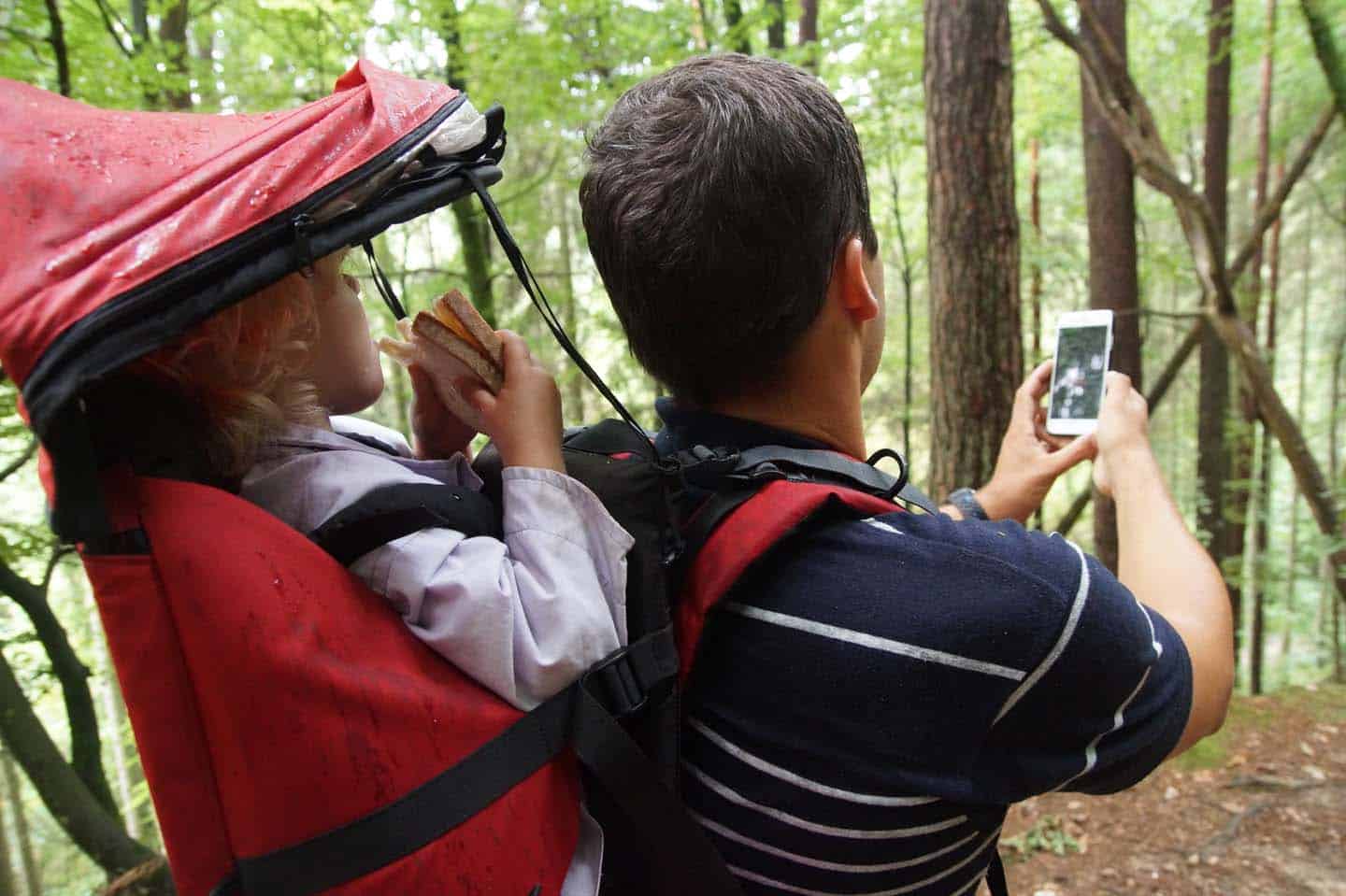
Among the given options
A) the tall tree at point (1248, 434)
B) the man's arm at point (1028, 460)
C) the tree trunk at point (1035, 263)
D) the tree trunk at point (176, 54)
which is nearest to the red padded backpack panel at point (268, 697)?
the man's arm at point (1028, 460)

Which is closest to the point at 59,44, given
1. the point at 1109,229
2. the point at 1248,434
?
the point at 1109,229

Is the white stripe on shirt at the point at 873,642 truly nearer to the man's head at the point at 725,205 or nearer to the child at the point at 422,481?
the child at the point at 422,481

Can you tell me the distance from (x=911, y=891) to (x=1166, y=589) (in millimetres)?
672

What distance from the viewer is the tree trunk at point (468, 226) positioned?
19.8ft

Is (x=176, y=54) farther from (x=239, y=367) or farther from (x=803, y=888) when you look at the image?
(x=803, y=888)

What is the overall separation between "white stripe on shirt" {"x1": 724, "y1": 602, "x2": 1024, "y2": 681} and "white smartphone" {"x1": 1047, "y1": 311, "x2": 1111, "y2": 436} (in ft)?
3.99

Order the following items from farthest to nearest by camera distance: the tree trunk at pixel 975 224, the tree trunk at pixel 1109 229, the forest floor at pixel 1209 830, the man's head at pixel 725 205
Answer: the tree trunk at pixel 1109 229, the forest floor at pixel 1209 830, the tree trunk at pixel 975 224, the man's head at pixel 725 205

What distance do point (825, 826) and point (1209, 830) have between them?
16.3 ft

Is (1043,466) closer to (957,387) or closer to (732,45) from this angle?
(957,387)

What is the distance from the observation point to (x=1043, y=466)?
A: 6.75 ft

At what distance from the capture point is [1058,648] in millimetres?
1032

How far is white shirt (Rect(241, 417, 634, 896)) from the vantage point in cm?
94

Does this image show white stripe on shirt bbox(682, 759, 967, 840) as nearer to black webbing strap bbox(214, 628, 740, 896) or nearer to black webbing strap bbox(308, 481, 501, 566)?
black webbing strap bbox(214, 628, 740, 896)

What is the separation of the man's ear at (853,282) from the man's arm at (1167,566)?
27.2 inches
